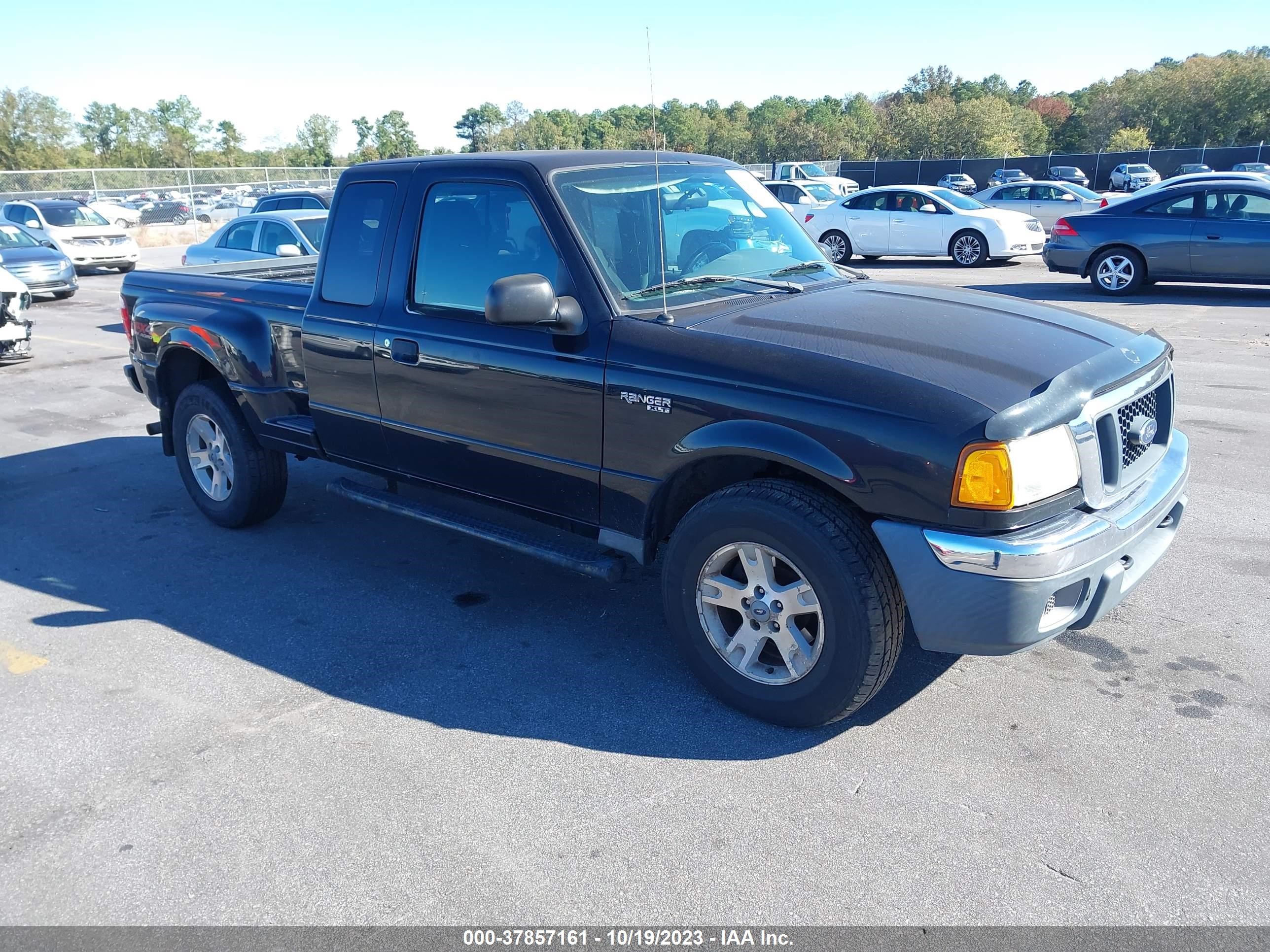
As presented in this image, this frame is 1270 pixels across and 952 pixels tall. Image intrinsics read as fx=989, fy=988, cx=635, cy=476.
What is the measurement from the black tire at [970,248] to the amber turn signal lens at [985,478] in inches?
682

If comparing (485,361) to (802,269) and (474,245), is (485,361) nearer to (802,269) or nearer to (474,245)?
(474,245)

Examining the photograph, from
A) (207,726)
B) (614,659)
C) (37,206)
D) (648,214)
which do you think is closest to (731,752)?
(614,659)

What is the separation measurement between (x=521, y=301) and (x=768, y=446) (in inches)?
42.1

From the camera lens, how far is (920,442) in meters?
3.11

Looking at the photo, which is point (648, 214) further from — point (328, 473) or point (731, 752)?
point (328, 473)

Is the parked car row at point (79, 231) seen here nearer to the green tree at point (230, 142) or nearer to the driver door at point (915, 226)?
the driver door at point (915, 226)

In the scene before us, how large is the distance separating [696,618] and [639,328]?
3.70ft

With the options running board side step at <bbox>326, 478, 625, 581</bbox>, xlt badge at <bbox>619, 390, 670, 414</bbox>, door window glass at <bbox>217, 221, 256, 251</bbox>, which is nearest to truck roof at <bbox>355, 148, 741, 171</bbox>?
xlt badge at <bbox>619, 390, 670, 414</bbox>

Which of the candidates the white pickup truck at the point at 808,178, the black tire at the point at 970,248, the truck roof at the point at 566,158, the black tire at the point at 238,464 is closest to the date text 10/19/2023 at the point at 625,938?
the truck roof at the point at 566,158

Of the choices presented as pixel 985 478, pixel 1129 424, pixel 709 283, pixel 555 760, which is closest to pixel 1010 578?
pixel 985 478

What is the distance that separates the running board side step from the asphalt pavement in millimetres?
445

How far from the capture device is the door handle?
14.7 feet

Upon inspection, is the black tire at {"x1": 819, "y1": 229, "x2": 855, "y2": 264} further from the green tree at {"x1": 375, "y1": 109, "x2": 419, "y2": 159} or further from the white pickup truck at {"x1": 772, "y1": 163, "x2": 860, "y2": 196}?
the green tree at {"x1": 375, "y1": 109, "x2": 419, "y2": 159}

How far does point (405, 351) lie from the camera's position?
452cm
